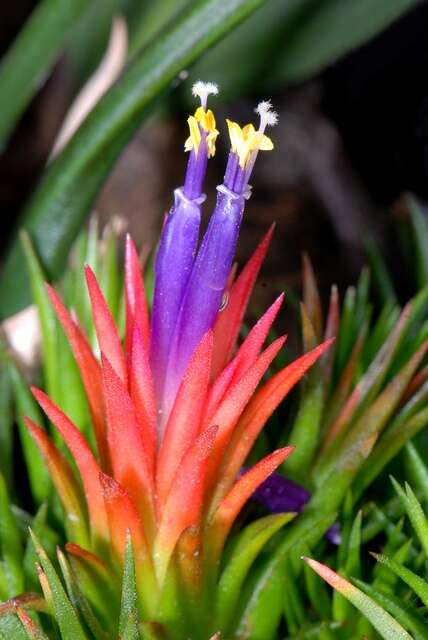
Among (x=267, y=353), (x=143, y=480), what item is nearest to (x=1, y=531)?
(x=143, y=480)

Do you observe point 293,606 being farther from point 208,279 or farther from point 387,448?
point 208,279

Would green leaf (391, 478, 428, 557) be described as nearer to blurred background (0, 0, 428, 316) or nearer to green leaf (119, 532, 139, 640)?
green leaf (119, 532, 139, 640)

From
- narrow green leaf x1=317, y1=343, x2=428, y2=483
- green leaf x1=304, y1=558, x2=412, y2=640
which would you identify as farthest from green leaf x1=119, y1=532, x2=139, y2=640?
narrow green leaf x1=317, y1=343, x2=428, y2=483

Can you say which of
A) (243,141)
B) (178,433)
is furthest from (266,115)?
(178,433)

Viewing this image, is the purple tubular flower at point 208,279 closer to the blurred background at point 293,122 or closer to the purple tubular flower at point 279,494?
the purple tubular flower at point 279,494

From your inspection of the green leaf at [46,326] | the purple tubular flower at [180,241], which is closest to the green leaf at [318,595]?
the purple tubular flower at [180,241]

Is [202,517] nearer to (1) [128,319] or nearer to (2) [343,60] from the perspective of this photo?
(1) [128,319]
